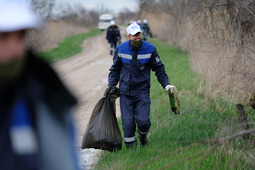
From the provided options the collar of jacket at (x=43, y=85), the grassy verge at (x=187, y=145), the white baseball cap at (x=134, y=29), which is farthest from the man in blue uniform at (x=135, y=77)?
the collar of jacket at (x=43, y=85)

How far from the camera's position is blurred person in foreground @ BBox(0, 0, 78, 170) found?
1331mm

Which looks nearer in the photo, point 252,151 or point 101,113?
point 252,151

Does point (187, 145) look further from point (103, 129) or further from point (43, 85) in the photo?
point (43, 85)

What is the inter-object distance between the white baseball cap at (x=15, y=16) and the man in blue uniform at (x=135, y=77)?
3.54 metres

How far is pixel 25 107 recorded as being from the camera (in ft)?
4.69

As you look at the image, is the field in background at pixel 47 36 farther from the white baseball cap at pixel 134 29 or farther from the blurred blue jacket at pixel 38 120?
the white baseball cap at pixel 134 29

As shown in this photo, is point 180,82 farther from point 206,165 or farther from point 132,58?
point 206,165

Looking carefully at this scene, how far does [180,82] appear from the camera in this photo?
9461 millimetres

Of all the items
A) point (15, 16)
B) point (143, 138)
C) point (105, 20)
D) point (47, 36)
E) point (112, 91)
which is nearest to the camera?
point (15, 16)

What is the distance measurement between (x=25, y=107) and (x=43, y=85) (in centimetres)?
11

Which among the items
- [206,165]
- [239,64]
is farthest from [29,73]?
[239,64]

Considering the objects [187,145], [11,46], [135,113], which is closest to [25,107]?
[11,46]

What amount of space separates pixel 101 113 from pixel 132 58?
30.7 inches

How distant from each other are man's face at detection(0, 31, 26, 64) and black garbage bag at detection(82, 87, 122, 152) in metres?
3.54
